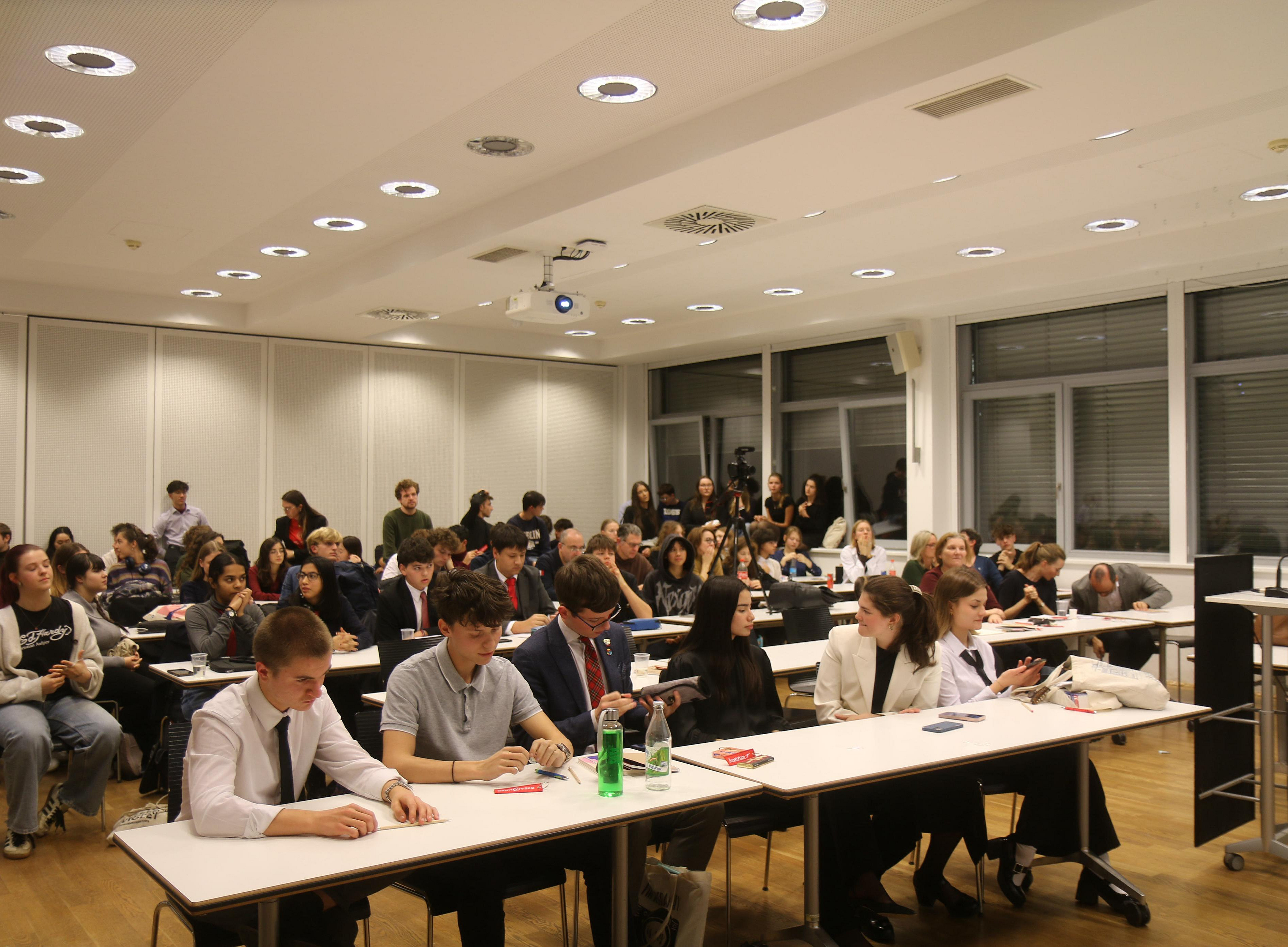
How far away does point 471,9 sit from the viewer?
4.30m

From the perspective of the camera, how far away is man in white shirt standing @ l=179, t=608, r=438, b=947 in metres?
2.46

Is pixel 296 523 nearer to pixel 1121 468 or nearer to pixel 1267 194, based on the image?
pixel 1121 468

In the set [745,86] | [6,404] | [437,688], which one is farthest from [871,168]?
[6,404]

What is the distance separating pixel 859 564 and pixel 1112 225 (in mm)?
3709

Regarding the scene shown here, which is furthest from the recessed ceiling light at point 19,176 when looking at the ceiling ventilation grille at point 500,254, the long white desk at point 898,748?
the long white desk at point 898,748

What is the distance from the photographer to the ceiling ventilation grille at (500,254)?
7.62 m

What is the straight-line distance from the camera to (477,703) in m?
3.19

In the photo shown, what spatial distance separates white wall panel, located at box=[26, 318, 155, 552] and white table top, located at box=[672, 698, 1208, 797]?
9.09 metres

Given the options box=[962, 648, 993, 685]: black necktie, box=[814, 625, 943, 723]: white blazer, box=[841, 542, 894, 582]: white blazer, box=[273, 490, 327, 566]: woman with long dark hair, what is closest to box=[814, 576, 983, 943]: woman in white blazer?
box=[814, 625, 943, 723]: white blazer

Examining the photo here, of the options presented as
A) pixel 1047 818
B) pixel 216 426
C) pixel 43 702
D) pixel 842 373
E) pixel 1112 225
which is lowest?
pixel 1047 818

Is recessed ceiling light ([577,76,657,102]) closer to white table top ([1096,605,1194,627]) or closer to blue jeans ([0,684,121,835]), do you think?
blue jeans ([0,684,121,835])

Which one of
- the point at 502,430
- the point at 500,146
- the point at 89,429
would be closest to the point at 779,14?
the point at 500,146

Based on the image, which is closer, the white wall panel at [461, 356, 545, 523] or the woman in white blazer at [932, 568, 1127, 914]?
the woman in white blazer at [932, 568, 1127, 914]

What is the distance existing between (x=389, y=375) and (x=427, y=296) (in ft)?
10.7
